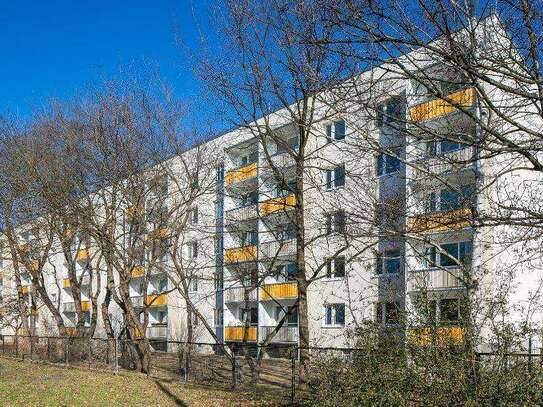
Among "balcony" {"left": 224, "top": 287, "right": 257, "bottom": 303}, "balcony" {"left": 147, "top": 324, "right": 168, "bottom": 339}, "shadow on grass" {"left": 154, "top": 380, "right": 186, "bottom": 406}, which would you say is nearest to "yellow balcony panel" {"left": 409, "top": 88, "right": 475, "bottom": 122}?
"shadow on grass" {"left": 154, "top": 380, "right": 186, "bottom": 406}

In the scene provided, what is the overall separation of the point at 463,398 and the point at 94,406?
7962 millimetres

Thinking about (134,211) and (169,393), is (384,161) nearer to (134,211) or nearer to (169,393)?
(169,393)

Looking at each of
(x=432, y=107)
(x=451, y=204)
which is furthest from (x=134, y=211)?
(x=432, y=107)

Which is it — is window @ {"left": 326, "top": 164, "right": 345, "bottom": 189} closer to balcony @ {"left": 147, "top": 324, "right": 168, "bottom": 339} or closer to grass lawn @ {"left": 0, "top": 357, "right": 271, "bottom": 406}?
grass lawn @ {"left": 0, "top": 357, "right": 271, "bottom": 406}

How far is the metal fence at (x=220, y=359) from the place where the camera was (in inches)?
397

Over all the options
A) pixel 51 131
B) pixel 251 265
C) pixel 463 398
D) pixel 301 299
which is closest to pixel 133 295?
pixel 51 131

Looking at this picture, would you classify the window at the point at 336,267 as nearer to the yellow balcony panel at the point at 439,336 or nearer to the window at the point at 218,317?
the yellow balcony panel at the point at 439,336

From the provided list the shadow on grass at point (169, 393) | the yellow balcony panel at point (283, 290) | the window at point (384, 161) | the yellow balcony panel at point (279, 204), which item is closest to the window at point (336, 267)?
the yellow balcony panel at point (279, 204)

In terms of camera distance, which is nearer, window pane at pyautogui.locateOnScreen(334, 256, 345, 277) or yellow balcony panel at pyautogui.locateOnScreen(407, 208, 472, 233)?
yellow balcony panel at pyautogui.locateOnScreen(407, 208, 472, 233)

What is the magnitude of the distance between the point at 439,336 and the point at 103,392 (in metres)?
9.74

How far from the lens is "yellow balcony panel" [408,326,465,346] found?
7.71 meters

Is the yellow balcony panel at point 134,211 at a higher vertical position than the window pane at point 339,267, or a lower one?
higher

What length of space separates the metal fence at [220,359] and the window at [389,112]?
293 centimetres

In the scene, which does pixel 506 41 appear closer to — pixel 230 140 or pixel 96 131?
pixel 230 140
